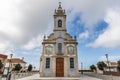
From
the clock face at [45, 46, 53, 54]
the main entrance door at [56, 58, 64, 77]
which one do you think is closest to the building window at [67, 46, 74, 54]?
the main entrance door at [56, 58, 64, 77]

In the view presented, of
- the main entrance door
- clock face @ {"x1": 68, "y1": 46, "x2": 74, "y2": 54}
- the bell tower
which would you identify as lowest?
the main entrance door

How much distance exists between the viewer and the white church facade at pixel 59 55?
28.5 m

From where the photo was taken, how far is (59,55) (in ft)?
95.8

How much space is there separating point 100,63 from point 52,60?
1009 inches

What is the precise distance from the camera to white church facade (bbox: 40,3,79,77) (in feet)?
93.7

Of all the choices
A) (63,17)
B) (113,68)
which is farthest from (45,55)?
(113,68)

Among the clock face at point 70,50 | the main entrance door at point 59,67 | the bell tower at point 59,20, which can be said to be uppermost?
the bell tower at point 59,20

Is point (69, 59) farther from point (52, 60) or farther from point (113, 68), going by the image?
point (113, 68)

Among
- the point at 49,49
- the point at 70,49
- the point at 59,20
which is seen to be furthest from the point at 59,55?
the point at 59,20

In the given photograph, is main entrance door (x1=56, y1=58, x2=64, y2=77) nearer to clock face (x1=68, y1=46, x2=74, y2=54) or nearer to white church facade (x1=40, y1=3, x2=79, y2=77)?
white church facade (x1=40, y1=3, x2=79, y2=77)

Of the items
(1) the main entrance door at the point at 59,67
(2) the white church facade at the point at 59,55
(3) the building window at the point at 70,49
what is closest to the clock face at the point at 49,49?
(2) the white church facade at the point at 59,55

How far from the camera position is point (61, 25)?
31.3 meters

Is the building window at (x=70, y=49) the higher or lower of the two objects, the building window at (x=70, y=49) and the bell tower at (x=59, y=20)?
the lower

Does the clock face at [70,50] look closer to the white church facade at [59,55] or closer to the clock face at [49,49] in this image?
the white church facade at [59,55]
